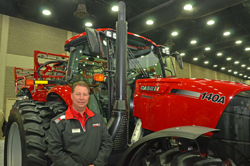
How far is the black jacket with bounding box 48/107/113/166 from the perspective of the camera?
1392 millimetres

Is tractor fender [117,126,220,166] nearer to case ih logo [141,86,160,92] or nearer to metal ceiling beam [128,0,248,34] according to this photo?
case ih logo [141,86,160,92]

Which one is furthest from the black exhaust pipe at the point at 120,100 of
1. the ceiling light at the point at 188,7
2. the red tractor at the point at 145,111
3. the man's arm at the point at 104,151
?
the ceiling light at the point at 188,7

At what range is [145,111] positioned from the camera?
6.34 feet

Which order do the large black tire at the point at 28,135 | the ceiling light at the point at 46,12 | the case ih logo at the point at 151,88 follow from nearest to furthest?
the case ih logo at the point at 151,88 < the large black tire at the point at 28,135 < the ceiling light at the point at 46,12

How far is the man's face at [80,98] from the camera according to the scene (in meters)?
1.53

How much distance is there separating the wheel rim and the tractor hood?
173 centimetres

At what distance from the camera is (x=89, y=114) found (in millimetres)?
1597

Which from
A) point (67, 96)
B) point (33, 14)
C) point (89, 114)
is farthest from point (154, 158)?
point (33, 14)

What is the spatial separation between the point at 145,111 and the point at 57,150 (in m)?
0.90

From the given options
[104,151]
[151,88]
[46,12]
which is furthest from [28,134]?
[46,12]

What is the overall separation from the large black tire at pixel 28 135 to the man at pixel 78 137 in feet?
2.59

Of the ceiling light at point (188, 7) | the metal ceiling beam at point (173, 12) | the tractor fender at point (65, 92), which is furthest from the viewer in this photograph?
the ceiling light at point (188, 7)

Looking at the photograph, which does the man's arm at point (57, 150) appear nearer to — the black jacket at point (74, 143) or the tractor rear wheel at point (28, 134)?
the black jacket at point (74, 143)

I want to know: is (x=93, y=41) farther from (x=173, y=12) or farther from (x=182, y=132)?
(x=173, y=12)
